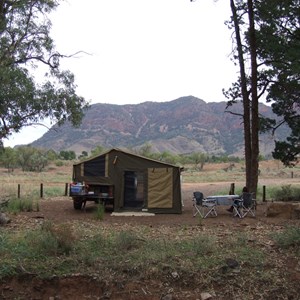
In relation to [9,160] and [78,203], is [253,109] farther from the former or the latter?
[9,160]

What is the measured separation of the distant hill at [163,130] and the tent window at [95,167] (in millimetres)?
90712

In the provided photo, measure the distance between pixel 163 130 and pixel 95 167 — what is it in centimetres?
11170

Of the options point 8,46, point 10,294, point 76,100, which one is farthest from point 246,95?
point 10,294

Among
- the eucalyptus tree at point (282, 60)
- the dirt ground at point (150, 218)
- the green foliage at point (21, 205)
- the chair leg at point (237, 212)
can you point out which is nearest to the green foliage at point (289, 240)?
the dirt ground at point (150, 218)

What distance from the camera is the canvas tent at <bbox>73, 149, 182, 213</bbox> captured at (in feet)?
54.7

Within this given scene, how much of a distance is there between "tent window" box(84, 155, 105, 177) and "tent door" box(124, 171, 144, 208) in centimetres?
96

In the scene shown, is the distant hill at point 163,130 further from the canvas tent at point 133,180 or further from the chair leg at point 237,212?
the chair leg at point 237,212

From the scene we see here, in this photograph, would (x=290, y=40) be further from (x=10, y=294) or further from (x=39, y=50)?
(x=10, y=294)

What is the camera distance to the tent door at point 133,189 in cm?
1708

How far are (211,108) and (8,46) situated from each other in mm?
126403

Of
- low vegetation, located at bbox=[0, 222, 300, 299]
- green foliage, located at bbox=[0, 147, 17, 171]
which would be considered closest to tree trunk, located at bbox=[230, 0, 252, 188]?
low vegetation, located at bbox=[0, 222, 300, 299]

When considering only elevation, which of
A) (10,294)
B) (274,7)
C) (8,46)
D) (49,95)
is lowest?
(10,294)

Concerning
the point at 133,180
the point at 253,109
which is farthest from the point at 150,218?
the point at 253,109

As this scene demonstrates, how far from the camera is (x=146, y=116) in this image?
463ft
